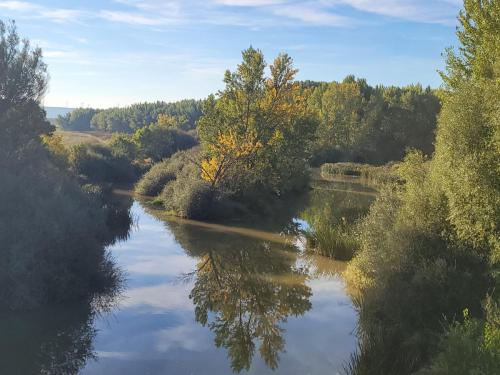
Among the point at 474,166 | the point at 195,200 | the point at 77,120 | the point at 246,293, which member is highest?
the point at 77,120

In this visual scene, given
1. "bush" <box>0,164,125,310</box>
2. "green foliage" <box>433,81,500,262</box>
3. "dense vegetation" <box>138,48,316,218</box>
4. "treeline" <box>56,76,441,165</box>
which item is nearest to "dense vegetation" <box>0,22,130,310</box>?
"bush" <box>0,164,125,310</box>

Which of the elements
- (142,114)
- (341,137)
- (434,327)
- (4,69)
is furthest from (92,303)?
(142,114)

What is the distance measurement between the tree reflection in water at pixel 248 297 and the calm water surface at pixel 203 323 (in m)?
0.03

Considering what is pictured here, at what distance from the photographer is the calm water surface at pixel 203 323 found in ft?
33.4

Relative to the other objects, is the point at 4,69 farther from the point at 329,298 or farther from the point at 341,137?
the point at 341,137

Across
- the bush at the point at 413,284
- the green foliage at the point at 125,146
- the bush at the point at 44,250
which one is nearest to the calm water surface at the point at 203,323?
the bush at the point at 44,250

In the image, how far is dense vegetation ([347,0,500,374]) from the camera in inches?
370

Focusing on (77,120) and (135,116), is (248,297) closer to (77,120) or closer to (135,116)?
(135,116)

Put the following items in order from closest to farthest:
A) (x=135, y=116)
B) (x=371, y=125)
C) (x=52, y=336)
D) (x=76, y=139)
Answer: (x=52, y=336) < (x=76, y=139) < (x=371, y=125) < (x=135, y=116)

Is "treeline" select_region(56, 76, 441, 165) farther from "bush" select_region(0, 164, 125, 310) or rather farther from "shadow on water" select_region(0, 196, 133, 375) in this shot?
"shadow on water" select_region(0, 196, 133, 375)

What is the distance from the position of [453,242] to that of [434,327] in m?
3.12

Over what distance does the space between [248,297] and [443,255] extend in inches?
232

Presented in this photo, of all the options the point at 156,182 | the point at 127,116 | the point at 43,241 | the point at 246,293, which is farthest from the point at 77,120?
the point at 246,293

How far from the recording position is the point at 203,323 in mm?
12469
